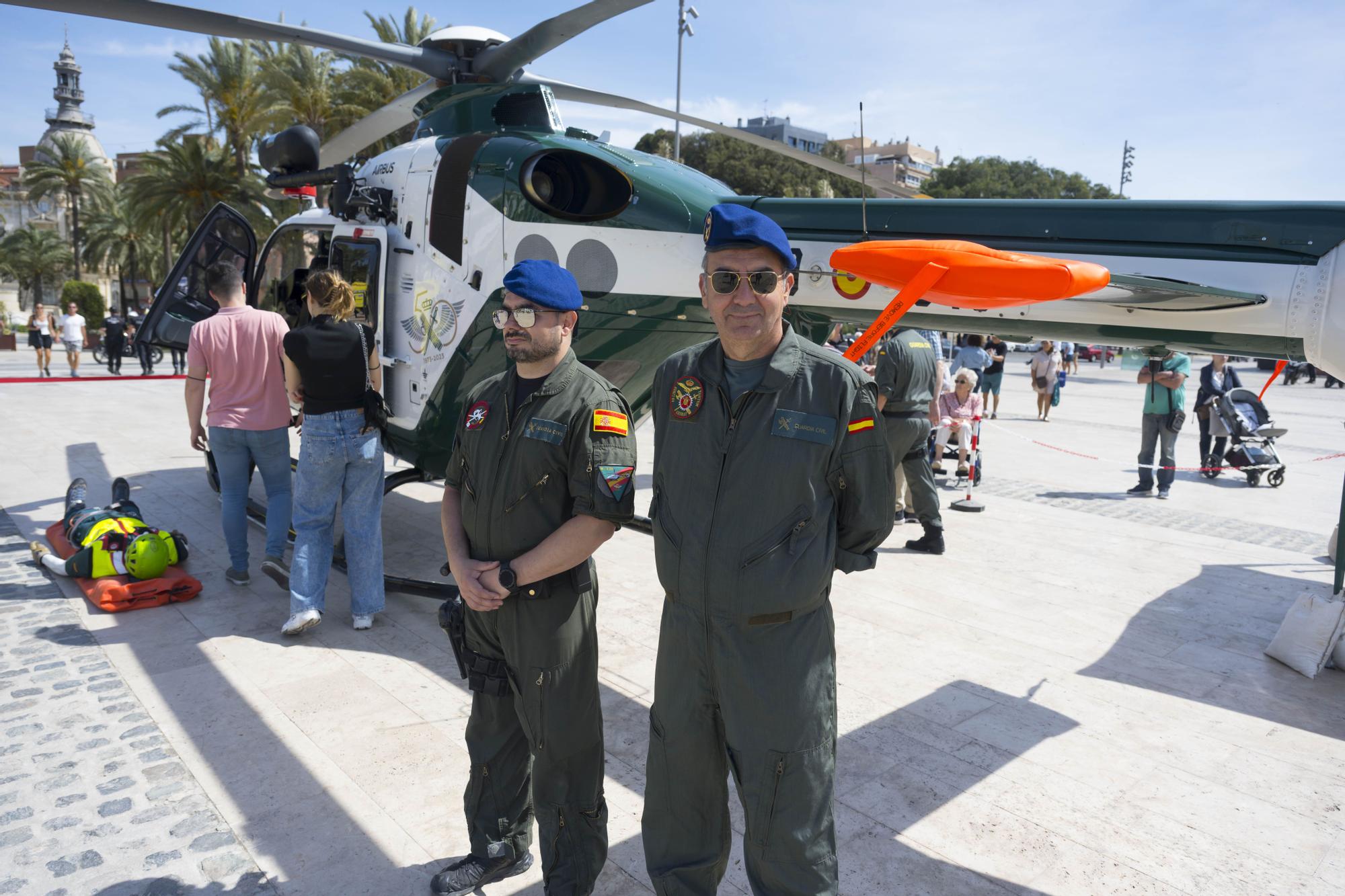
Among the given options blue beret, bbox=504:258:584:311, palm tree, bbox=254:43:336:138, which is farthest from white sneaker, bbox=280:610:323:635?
palm tree, bbox=254:43:336:138

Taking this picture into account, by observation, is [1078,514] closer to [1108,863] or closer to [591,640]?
[1108,863]

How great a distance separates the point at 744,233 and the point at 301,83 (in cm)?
2593

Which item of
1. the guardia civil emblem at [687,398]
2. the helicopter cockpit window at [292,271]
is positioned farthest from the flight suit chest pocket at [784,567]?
the helicopter cockpit window at [292,271]

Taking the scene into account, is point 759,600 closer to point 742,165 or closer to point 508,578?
point 508,578

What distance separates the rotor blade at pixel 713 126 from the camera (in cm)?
469

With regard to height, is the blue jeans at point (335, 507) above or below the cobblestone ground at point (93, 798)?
above

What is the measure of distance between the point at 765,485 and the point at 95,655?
3.94m

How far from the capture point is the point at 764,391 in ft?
7.47

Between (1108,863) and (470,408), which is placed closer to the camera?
(470,408)

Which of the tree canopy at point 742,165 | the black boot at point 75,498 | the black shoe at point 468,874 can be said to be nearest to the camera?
the black shoe at point 468,874

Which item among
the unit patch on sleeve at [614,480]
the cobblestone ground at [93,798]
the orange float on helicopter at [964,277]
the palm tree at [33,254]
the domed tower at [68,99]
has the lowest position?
the cobblestone ground at [93,798]

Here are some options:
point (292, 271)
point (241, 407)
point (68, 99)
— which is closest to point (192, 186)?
point (292, 271)

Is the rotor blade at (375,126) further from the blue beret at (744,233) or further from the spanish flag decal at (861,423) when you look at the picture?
the spanish flag decal at (861,423)

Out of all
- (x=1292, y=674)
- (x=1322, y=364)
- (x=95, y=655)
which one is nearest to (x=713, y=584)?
(x=1322, y=364)
